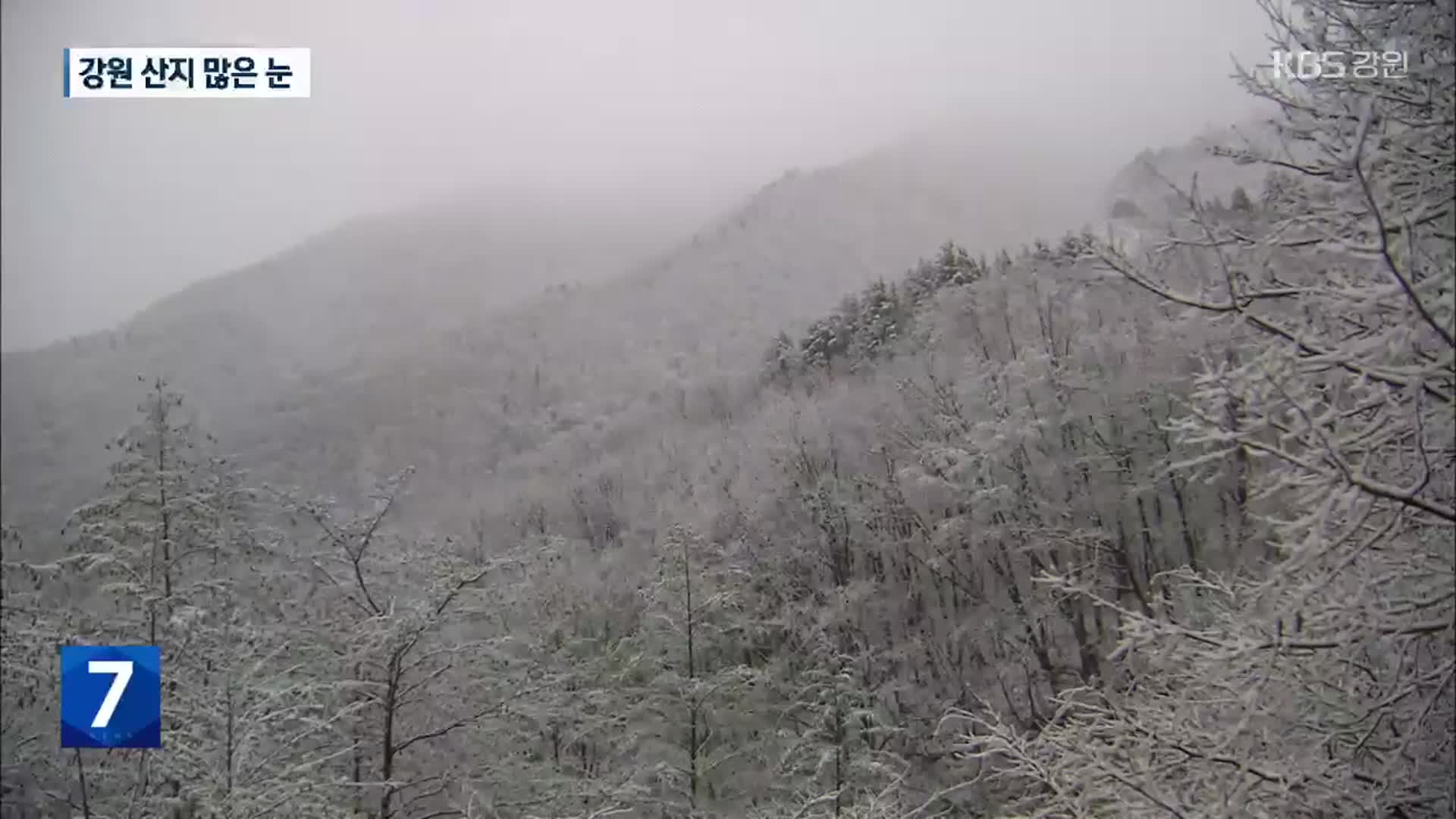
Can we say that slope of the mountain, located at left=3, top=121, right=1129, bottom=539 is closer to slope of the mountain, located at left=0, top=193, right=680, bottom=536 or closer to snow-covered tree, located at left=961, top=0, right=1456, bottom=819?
slope of the mountain, located at left=0, top=193, right=680, bottom=536

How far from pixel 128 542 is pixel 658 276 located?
30.2 ft

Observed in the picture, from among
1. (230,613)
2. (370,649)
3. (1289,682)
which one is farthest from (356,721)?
(1289,682)

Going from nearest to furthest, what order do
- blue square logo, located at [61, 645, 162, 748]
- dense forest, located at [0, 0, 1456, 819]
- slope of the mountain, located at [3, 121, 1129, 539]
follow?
dense forest, located at [0, 0, 1456, 819], blue square logo, located at [61, 645, 162, 748], slope of the mountain, located at [3, 121, 1129, 539]

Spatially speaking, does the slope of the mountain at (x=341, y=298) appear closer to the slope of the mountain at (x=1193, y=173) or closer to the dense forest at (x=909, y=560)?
the dense forest at (x=909, y=560)

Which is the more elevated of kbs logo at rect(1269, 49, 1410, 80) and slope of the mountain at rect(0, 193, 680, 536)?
kbs logo at rect(1269, 49, 1410, 80)

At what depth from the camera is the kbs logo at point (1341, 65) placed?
272cm

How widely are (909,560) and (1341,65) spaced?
7.13 metres

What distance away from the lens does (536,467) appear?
1002 centimetres

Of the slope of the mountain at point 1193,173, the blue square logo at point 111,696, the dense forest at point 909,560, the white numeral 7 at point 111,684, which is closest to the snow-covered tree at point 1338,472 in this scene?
the dense forest at point 909,560

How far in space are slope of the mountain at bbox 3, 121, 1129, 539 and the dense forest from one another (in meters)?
0.23

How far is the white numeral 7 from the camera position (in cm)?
485

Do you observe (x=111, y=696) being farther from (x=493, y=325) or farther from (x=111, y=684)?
(x=493, y=325)

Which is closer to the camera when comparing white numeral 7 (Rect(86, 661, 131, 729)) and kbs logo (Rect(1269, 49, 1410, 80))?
kbs logo (Rect(1269, 49, 1410, 80))

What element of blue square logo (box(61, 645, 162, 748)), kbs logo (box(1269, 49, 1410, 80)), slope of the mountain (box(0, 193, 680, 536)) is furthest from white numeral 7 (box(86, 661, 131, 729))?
kbs logo (box(1269, 49, 1410, 80))
